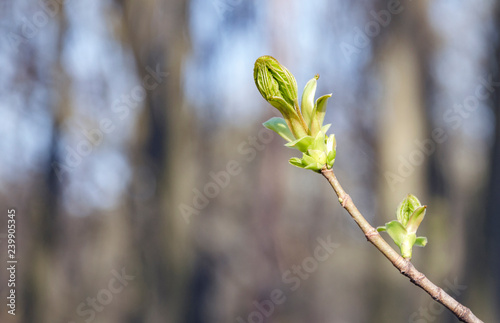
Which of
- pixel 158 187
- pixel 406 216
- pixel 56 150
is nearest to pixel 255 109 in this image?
pixel 158 187

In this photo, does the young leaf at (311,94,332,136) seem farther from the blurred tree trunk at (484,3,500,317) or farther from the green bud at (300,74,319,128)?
the blurred tree trunk at (484,3,500,317)

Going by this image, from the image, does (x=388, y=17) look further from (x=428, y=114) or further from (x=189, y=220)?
(x=189, y=220)

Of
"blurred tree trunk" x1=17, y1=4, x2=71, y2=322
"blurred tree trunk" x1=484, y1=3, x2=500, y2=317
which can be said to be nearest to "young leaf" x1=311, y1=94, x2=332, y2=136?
"blurred tree trunk" x1=484, y1=3, x2=500, y2=317

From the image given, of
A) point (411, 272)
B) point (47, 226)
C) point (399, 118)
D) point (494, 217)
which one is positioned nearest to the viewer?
point (411, 272)

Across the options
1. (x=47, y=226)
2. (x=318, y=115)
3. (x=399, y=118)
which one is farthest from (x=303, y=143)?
(x=47, y=226)

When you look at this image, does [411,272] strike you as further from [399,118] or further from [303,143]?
[399,118]

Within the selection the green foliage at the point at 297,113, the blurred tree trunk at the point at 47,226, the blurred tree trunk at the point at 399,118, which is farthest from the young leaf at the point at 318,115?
the blurred tree trunk at the point at 47,226
